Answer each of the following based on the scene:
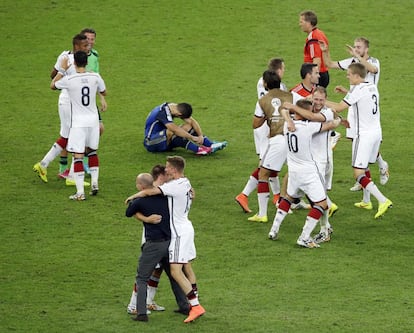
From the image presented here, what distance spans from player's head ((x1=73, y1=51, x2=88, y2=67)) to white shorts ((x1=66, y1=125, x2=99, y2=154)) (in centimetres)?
98

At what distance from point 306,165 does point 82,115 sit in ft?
13.0

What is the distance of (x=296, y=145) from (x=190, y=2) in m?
14.2

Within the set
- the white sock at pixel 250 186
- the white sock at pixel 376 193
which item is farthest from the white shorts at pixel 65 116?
the white sock at pixel 376 193

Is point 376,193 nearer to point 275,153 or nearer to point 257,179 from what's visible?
point 275,153

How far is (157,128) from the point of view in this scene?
2042 cm

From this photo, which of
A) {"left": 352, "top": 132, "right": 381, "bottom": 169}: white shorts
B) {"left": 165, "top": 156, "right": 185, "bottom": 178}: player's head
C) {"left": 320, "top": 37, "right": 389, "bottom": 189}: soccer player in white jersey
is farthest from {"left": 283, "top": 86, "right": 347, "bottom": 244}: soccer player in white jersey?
{"left": 165, "top": 156, "right": 185, "bottom": 178}: player's head

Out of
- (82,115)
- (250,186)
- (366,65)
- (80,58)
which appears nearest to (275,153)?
(250,186)

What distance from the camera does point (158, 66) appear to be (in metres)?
26.0

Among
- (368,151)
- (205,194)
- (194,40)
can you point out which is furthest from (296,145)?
(194,40)

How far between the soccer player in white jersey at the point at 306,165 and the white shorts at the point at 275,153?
2.86 ft

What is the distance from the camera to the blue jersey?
20.2 meters

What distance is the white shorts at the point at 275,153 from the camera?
16938 millimetres

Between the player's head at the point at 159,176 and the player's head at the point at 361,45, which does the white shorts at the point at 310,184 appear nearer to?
the player's head at the point at 159,176

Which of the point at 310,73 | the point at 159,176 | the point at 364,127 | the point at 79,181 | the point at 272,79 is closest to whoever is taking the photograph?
the point at 159,176
